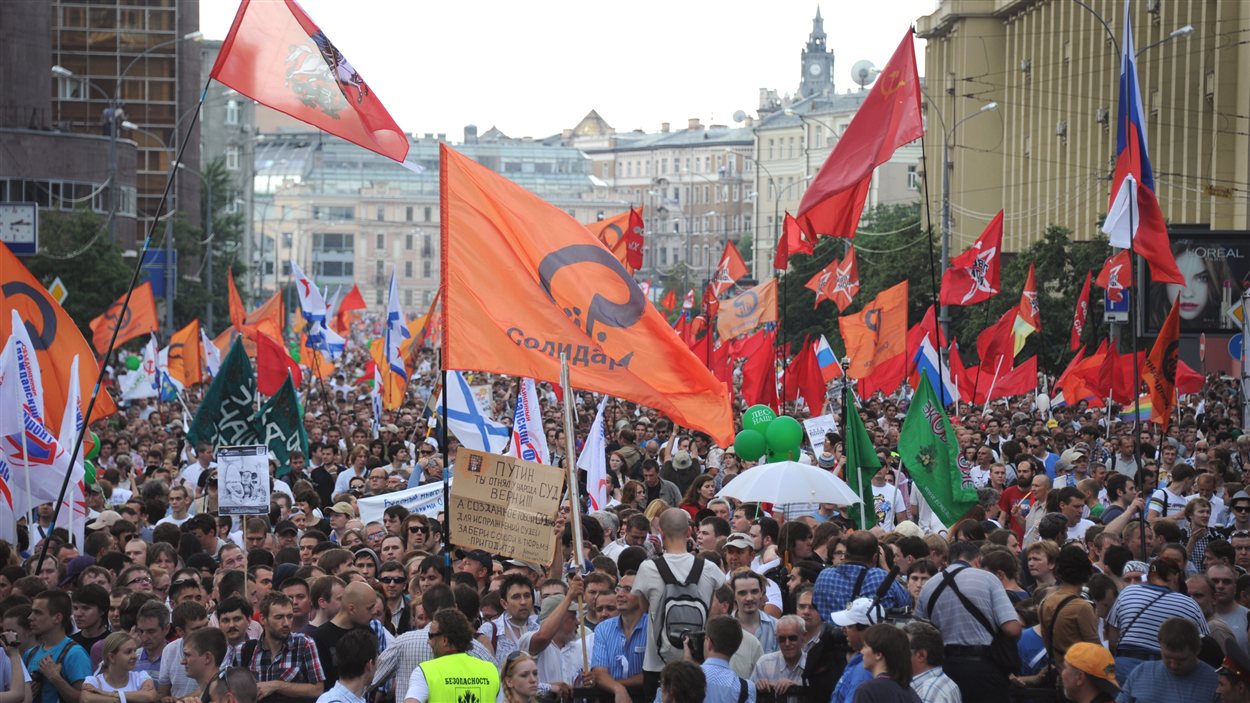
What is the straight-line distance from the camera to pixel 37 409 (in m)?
12.5

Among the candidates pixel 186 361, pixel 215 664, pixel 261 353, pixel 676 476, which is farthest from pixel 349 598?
pixel 186 361

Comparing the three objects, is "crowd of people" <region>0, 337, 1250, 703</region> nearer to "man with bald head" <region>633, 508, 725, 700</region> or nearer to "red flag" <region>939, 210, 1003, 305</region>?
"man with bald head" <region>633, 508, 725, 700</region>

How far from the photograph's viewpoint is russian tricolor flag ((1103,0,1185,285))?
536 inches

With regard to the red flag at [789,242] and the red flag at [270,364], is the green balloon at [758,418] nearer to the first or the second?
the red flag at [270,364]

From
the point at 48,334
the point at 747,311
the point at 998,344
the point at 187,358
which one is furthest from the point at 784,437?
the point at 187,358

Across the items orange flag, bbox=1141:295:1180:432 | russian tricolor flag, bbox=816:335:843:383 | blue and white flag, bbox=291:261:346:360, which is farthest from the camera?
blue and white flag, bbox=291:261:346:360

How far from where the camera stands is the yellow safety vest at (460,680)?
6.99m

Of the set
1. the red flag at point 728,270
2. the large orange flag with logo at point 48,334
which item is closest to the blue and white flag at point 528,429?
the large orange flag with logo at point 48,334

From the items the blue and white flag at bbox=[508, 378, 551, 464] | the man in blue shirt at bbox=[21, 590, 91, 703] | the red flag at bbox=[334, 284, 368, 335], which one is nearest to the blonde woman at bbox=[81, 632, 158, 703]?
the man in blue shirt at bbox=[21, 590, 91, 703]

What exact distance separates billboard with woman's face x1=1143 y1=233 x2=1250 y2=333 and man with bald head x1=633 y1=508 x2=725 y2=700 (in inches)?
711

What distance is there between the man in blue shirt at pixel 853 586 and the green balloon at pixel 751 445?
7.09 meters

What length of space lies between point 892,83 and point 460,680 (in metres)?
8.68

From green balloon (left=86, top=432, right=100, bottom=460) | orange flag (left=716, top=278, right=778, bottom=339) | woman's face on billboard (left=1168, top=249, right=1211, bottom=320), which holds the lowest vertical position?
green balloon (left=86, top=432, right=100, bottom=460)

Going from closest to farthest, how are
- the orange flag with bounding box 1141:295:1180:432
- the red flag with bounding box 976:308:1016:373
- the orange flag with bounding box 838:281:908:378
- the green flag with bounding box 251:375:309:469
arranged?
the green flag with bounding box 251:375:309:469 → the orange flag with bounding box 1141:295:1180:432 → the orange flag with bounding box 838:281:908:378 → the red flag with bounding box 976:308:1016:373
